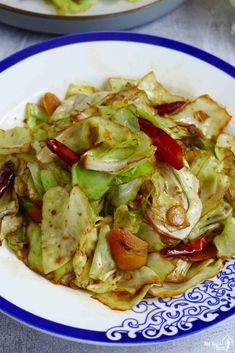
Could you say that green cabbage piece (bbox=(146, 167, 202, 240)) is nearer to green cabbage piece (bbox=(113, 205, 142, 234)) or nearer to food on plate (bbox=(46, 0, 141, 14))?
green cabbage piece (bbox=(113, 205, 142, 234))

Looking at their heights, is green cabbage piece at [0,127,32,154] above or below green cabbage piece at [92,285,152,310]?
above

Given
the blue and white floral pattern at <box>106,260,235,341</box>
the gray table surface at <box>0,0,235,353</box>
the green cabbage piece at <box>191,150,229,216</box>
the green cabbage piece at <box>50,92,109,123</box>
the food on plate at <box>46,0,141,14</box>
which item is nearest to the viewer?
the blue and white floral pattern at <box>106,260,235,341</box>

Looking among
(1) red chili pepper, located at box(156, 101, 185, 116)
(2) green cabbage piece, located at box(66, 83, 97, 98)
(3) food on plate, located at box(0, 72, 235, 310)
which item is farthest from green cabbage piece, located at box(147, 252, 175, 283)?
(2) green cabbage piece, located at box(66, 83, 97, 98)

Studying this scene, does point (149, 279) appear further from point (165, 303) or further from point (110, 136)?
point (110, 136)

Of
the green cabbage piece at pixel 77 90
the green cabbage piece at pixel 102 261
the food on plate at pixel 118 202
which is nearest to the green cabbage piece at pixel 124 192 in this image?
the food on plate at pixel 118 202

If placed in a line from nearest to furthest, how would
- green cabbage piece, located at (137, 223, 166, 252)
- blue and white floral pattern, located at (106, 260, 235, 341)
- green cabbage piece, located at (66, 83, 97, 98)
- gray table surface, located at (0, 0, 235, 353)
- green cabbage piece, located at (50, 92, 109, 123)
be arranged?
1. blue and white floral pattern, located at (106, 260, 235, 341)
2. green cabbage piece, located at (137, 223, 166, 252)
3. green cabbage piece, located at (50, 92, 109, 123)
4. green cabbage piece, located at (66, 83, 97, 98)
5. gray table surface, located at (0, 0, 235, 353)

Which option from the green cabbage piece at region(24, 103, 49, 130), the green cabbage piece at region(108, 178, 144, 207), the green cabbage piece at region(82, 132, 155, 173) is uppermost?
the green cabbage piece at region(82, 132, 155, 173)

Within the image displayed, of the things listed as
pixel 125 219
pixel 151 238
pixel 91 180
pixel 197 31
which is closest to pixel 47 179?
pixel 91 180
